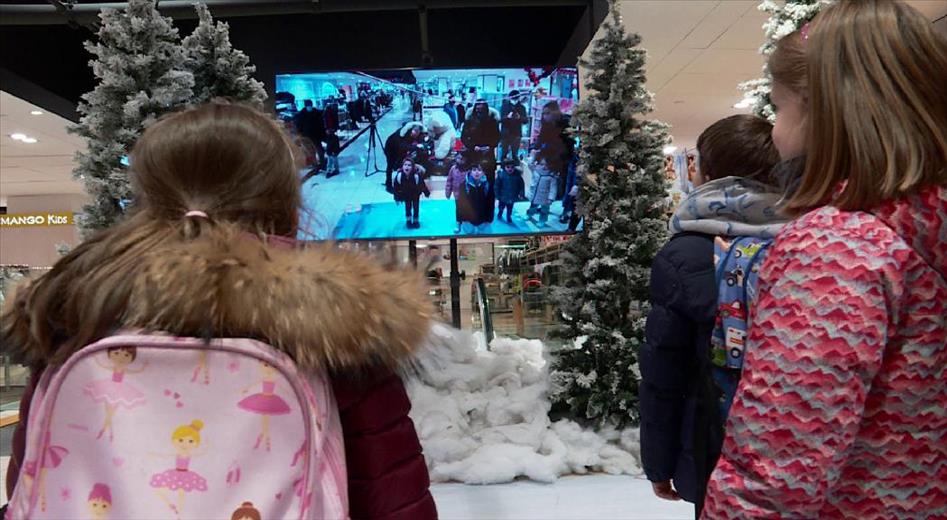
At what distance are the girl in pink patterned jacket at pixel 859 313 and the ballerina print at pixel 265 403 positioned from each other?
21.7 inches

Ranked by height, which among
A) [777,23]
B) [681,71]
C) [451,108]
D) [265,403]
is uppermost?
[681,71]

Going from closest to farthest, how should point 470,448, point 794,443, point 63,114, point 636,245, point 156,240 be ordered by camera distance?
point 794,443, point 156,240, point 470,448, point 636,245, point 63,114

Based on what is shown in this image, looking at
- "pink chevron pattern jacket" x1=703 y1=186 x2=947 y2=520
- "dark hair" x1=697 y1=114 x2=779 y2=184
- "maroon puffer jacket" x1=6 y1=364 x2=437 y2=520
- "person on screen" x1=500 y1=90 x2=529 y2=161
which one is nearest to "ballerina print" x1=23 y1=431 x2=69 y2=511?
"maroon puffer jacket" x1=6 y1=364 x2=437 y2=520

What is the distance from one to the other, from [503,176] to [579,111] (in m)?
0.59

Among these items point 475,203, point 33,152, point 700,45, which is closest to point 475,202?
point 475,203

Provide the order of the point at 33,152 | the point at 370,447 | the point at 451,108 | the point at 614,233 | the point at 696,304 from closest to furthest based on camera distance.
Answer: the point at 370,447 < the point at 696,304 < the point at 614,233 < the point at 451,108 < the point at 33,152

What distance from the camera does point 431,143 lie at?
12.9ft

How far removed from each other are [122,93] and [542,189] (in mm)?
2271

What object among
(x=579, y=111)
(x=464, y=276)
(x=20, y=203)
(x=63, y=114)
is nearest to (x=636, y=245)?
(x=579, y=111)

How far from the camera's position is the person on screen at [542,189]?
13.1ft

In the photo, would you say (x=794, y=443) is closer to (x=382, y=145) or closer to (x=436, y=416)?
(x=436, y=416)

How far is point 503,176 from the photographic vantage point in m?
3.95

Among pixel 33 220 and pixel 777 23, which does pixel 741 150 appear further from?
pixel 33 220

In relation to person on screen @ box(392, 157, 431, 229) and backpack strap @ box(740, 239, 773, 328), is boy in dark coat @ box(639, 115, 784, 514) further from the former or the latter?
person on screen @ box(392, 157, 431, 229)
